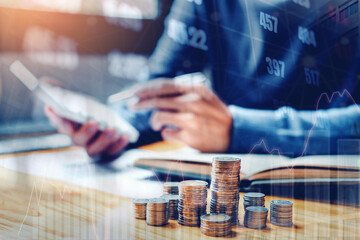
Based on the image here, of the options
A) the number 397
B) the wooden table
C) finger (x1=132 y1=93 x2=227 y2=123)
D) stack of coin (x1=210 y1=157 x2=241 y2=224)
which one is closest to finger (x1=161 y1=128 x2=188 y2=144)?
finger (x1=132 y1=93 x2=227 y2=123)

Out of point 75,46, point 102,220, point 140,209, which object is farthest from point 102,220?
point 75,46

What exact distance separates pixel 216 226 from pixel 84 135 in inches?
64.2

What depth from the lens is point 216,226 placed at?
5.37 ft

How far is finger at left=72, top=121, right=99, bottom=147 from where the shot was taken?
9.50 ft

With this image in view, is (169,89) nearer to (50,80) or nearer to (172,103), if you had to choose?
(172,103)

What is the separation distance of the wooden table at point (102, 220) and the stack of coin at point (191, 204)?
54 millimetres

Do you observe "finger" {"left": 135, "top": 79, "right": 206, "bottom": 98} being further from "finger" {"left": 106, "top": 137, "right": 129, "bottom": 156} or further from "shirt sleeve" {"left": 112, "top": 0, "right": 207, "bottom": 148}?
"finger" {"left": 106, "top": 137, "right": 129, "bottom": 156}

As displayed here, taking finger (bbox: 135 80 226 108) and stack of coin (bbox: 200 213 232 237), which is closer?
stack of coin (bbox: 200 213 232 237)

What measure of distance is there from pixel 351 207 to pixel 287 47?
143cm

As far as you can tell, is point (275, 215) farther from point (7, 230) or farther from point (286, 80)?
point (286, 80)

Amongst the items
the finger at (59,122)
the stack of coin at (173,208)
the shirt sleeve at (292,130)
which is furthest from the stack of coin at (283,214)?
the finger at (59,122)

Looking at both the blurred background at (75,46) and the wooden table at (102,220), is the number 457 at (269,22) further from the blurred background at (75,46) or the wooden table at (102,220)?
the wooden table at (102,220)

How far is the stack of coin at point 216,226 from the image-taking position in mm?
1637

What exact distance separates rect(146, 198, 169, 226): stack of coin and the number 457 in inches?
73.9
